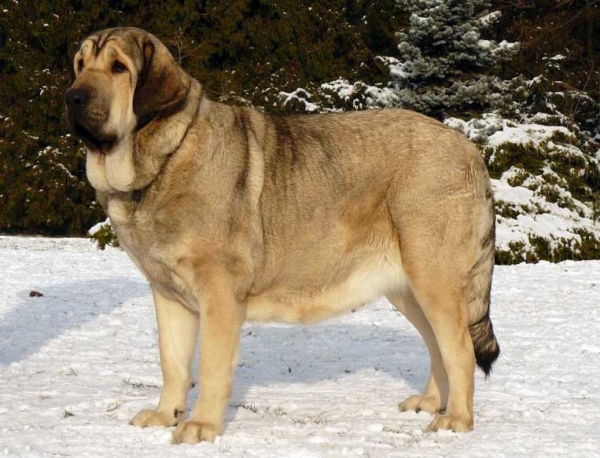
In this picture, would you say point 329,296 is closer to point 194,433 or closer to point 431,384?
point 431,384

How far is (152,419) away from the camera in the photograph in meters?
5.22

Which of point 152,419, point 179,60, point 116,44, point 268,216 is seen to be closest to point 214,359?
point 152,419

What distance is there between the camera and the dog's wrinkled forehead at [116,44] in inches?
189

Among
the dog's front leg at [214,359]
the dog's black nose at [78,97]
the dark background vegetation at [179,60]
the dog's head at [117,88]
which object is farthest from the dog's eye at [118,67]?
the dark background vegetation at [179,60]

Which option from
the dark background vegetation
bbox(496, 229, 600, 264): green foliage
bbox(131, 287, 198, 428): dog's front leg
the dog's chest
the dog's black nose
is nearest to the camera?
the dog's black nose

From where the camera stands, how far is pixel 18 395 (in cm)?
590

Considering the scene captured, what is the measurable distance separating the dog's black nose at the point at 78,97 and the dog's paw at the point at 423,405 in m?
2.73

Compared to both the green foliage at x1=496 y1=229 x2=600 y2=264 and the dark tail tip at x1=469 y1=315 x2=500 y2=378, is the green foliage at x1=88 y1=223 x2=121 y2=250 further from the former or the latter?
the dark tail tip at x1=469 y1=315 x2=500 y2=378

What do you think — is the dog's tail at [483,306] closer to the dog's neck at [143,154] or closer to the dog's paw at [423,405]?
the dog's paw at [423,405]

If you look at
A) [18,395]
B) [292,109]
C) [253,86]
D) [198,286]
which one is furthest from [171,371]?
[253,86]

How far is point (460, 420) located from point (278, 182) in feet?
5.61

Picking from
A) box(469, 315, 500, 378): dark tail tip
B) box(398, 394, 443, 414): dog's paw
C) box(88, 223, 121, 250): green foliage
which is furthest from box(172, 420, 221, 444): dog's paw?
box(88, 223, 121, 250): green foliage

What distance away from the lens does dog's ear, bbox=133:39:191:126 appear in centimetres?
478

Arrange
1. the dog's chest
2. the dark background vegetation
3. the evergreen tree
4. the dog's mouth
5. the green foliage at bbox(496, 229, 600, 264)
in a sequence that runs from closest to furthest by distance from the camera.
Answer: the dog's mouth < the dog's chest < the green foliage at bbox(496, 229, 600, 264) < the evergreen tree < the dark background vegetation
